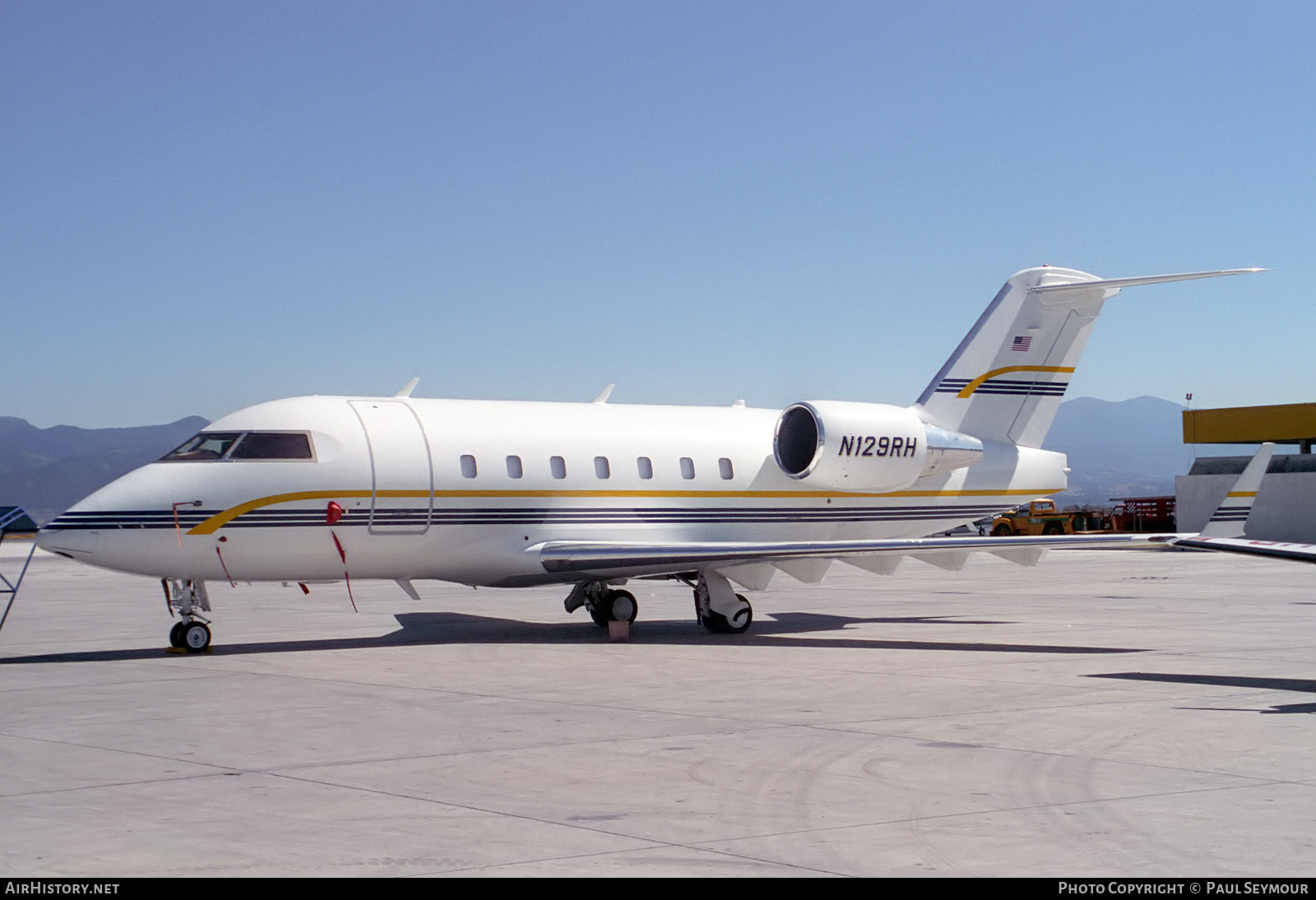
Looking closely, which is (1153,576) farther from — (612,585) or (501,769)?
(501,769)

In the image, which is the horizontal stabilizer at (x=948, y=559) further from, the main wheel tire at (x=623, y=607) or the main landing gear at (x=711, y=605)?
the main wheel tire at (x=623, y=607)

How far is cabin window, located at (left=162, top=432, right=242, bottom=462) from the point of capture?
55.2 feet

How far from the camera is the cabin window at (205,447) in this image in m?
16.8

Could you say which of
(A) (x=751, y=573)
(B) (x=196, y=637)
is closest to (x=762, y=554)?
(A) (x=751, y=573)

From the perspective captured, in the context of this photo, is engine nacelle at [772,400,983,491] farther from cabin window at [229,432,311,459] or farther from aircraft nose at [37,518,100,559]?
aircraft nose at [37,518,100,559]

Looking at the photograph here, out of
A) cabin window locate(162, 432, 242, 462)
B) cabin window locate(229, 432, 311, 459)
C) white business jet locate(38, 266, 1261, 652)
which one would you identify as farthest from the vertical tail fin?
cabin window locate(162, 432, 242, 462)

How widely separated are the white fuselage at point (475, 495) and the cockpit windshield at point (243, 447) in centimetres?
11

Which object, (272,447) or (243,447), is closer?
(243,447)

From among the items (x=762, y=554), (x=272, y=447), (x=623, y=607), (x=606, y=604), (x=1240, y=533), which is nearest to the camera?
(x=1240, y=533)

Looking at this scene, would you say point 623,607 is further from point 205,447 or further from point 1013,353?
point 1013,353

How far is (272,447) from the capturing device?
17.1 meters

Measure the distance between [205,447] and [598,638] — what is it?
590cm

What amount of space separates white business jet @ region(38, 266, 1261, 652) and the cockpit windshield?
0.03m

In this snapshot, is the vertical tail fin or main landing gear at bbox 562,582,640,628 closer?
main landing gear at bbox 562,582,640,628
